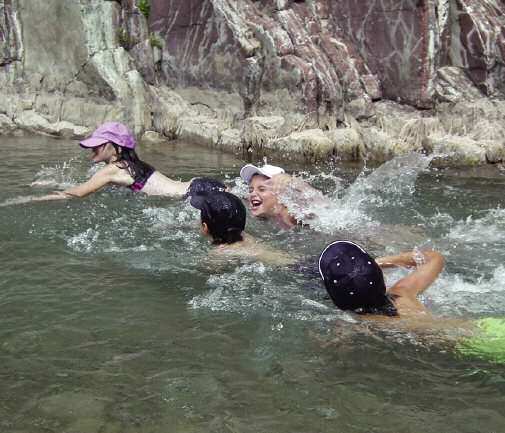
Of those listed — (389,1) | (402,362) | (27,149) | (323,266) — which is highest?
(389,1)

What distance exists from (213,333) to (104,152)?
140 inches

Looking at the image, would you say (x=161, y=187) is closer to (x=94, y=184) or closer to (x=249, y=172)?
(x=94, y=184)

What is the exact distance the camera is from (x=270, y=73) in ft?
37.2

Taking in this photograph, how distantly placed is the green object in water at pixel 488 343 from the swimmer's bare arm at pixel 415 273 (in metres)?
0.49

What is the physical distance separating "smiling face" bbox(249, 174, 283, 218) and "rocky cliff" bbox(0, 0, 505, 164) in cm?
454

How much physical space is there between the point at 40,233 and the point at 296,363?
3.45m

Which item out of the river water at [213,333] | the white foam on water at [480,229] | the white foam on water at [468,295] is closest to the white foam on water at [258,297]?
the river water at [213,333]

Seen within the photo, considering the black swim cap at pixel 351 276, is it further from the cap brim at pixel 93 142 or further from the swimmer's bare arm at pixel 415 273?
the cap brim at pixel 93 142

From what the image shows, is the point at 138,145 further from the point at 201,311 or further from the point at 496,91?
the point at 201,311

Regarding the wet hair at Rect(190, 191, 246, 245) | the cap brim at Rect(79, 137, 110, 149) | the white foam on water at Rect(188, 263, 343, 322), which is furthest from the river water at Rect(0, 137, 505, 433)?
the cap brim at Rect(79, 137, 110, 149)

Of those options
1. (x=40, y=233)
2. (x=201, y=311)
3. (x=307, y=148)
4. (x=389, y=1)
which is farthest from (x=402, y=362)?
(x=389, y=1)

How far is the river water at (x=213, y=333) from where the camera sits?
3.47m

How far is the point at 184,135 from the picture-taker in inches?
480

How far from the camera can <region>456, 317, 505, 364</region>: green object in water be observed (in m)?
3.90
